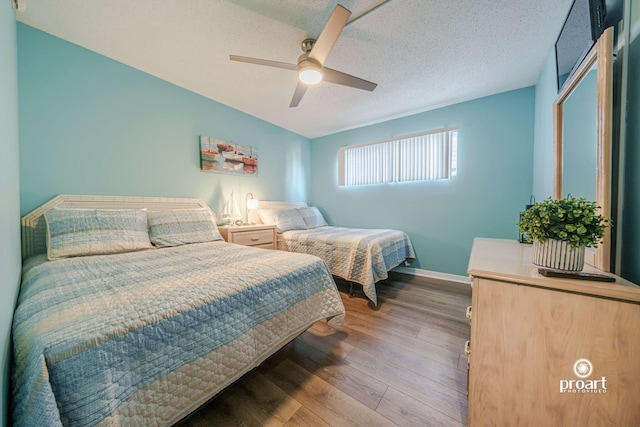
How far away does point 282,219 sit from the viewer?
3.18 metres

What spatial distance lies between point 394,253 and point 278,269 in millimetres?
1887

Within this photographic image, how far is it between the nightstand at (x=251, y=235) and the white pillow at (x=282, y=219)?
170mm

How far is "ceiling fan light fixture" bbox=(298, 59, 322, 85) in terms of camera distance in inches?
63.2


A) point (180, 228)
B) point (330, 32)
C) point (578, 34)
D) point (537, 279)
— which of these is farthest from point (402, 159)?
point (180, 228)

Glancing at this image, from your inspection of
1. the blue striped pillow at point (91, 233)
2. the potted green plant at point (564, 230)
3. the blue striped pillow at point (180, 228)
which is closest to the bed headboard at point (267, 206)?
the blue striped pillow at point (180, 228)

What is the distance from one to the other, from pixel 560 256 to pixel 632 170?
0.44m

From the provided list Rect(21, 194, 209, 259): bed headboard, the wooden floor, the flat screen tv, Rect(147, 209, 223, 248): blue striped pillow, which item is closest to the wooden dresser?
the wooden floor

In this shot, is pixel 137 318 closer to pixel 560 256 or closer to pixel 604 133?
pixel 560 256

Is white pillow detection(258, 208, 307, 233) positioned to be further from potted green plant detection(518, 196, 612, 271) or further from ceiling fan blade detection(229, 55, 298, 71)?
potted green plant detection(518, 196, 612, 271)

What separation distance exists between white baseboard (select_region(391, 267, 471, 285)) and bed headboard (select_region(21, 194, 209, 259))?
3270mm

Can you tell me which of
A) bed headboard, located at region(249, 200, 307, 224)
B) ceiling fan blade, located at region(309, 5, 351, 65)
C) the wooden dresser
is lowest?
the wooden dresser

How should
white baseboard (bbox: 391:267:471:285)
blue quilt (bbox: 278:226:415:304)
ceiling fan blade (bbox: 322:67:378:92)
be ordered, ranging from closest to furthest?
ceiling fan blade (bbox: 322:67:378:92) → blue quilt (bbox: 278:226:415:304) → white baseboard (bbox: 391:267:471:285)

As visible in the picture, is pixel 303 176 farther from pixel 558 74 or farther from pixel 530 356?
pixel 530 356

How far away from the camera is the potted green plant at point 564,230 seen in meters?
0.80
